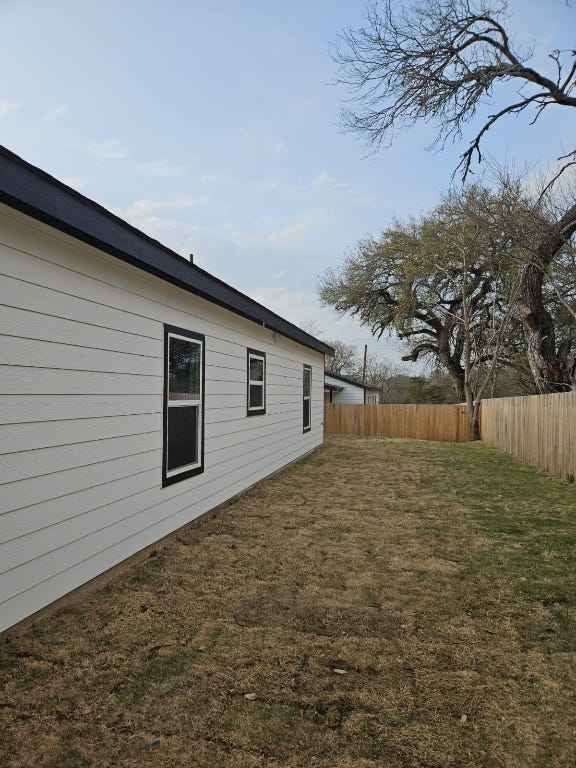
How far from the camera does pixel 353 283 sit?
898 inches

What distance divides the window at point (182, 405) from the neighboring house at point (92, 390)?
18mm

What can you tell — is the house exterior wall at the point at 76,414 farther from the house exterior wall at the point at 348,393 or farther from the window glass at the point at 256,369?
the house exterior wall at the point at 348,393

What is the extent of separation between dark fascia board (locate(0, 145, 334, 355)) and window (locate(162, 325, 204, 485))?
1.78ft

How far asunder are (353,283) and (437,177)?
11315 mm

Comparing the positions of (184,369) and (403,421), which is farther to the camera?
(403,421)

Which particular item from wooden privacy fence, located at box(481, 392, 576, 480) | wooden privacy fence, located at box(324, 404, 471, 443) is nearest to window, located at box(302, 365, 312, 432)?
wooden privacy fence, located at box(481, 392, 576, 480)

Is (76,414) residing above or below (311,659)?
above

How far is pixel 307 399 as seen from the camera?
39.0 feet

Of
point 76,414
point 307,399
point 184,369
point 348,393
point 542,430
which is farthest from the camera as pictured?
point 348,393

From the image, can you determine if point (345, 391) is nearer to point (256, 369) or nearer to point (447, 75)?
point (447, 75)

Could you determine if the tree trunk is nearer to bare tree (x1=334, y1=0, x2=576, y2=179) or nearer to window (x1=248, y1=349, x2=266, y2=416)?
bare tree (x1=334, y1=0, x2=576, y2=179)

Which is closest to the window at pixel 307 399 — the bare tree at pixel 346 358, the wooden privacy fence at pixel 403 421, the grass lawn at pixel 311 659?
the grass lawn at pixel 311 659

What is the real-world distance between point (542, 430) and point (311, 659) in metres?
8.45

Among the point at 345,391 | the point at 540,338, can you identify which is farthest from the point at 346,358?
the point at 540,338
